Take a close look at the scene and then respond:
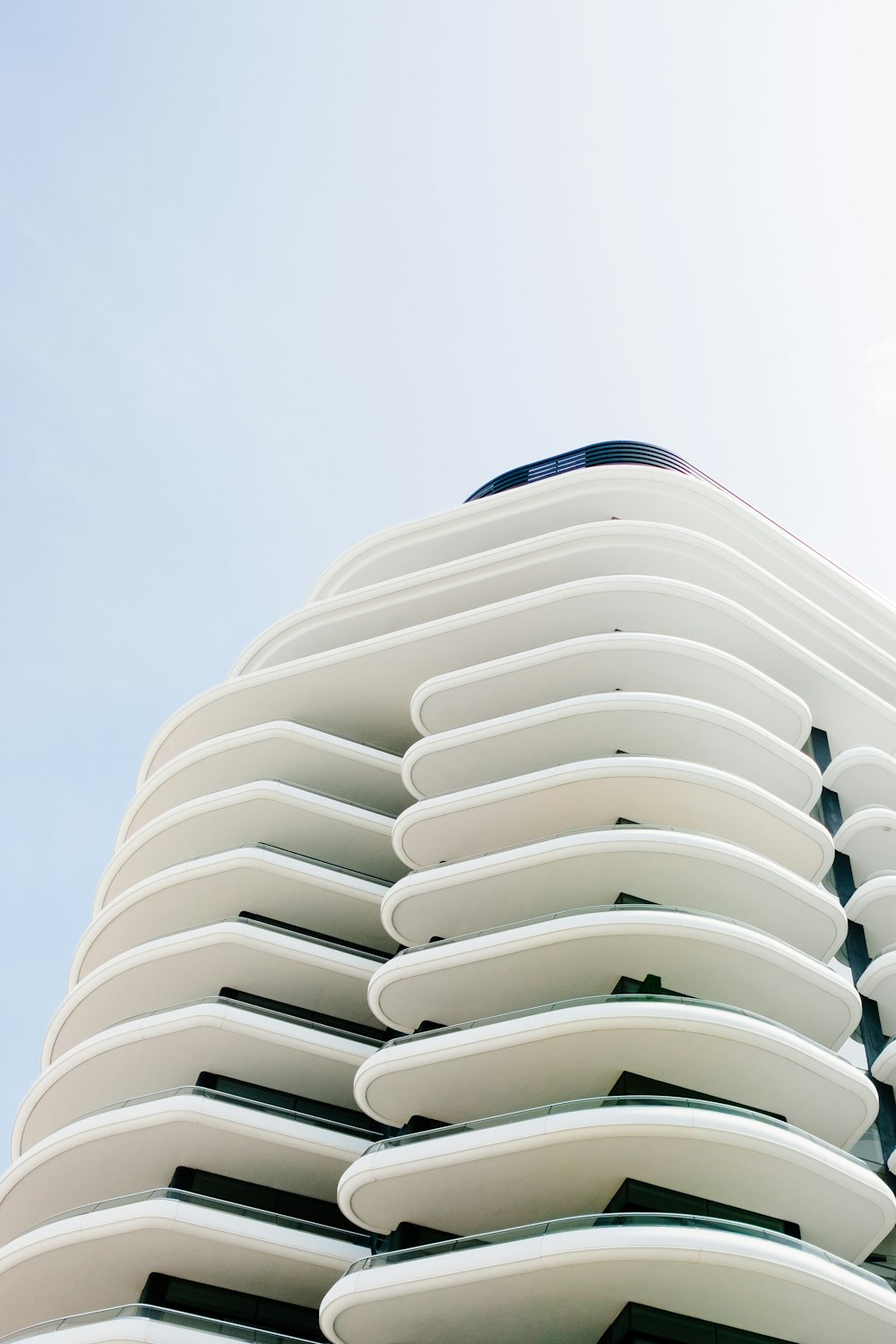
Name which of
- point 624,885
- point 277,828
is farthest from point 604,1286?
point 277,828

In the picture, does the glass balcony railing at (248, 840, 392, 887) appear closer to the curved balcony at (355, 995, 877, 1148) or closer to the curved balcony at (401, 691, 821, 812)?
the curved balcony at (401, 691, 821, 812)

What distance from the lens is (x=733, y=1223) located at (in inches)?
835

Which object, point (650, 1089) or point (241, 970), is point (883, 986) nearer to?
point (650, 1089)

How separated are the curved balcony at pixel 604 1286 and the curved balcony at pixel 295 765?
1646 centimetres

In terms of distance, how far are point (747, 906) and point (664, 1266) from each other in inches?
383

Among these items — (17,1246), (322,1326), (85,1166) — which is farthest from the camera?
(85,1166)

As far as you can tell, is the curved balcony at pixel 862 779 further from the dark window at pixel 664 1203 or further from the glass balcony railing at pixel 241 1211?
the glass balcony railing at pixel 241 1211

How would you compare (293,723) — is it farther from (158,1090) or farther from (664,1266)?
(664,1266)

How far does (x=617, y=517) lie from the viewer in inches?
1642

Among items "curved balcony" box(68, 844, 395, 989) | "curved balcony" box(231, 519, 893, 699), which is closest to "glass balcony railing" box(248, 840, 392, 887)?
"curved balcony" box(68, 844, 395, 989)

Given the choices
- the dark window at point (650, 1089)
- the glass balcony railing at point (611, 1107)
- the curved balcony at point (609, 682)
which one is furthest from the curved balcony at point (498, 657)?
the glass balcony railing at point (611, 1107)

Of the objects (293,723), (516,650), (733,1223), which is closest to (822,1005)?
(733,1223)

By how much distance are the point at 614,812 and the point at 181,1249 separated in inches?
522

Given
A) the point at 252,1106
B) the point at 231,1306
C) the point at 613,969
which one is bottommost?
A: the point at 231,1306
